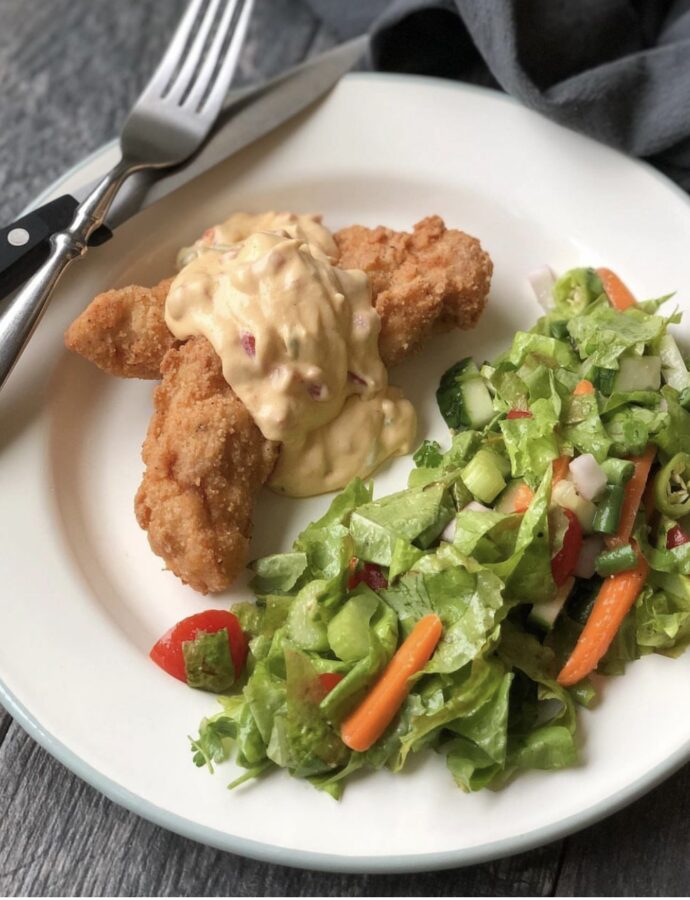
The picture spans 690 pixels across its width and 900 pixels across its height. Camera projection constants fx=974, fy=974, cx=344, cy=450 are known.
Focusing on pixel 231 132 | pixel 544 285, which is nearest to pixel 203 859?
pixel 544 285

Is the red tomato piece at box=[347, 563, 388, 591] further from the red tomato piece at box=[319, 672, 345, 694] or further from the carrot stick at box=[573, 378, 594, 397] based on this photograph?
the carrot stick at box=[573, 378, 594, 397]

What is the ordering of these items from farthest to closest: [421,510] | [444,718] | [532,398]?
[532,398], [421,510], [444,718]

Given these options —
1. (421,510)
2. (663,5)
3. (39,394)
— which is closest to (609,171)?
(663,5)

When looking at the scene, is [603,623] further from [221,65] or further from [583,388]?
[221,65]

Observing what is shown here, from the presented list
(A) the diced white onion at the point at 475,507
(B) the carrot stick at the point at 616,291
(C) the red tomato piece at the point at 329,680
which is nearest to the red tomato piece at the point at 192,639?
(C) the red tomato piece at the point at 329,680

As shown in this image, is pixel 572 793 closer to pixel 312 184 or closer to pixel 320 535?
pixel 320 535

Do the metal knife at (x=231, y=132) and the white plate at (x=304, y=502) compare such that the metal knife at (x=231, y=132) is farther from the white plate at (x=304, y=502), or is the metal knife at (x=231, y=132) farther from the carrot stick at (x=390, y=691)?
the carrot stick at (x=390, y=691)
